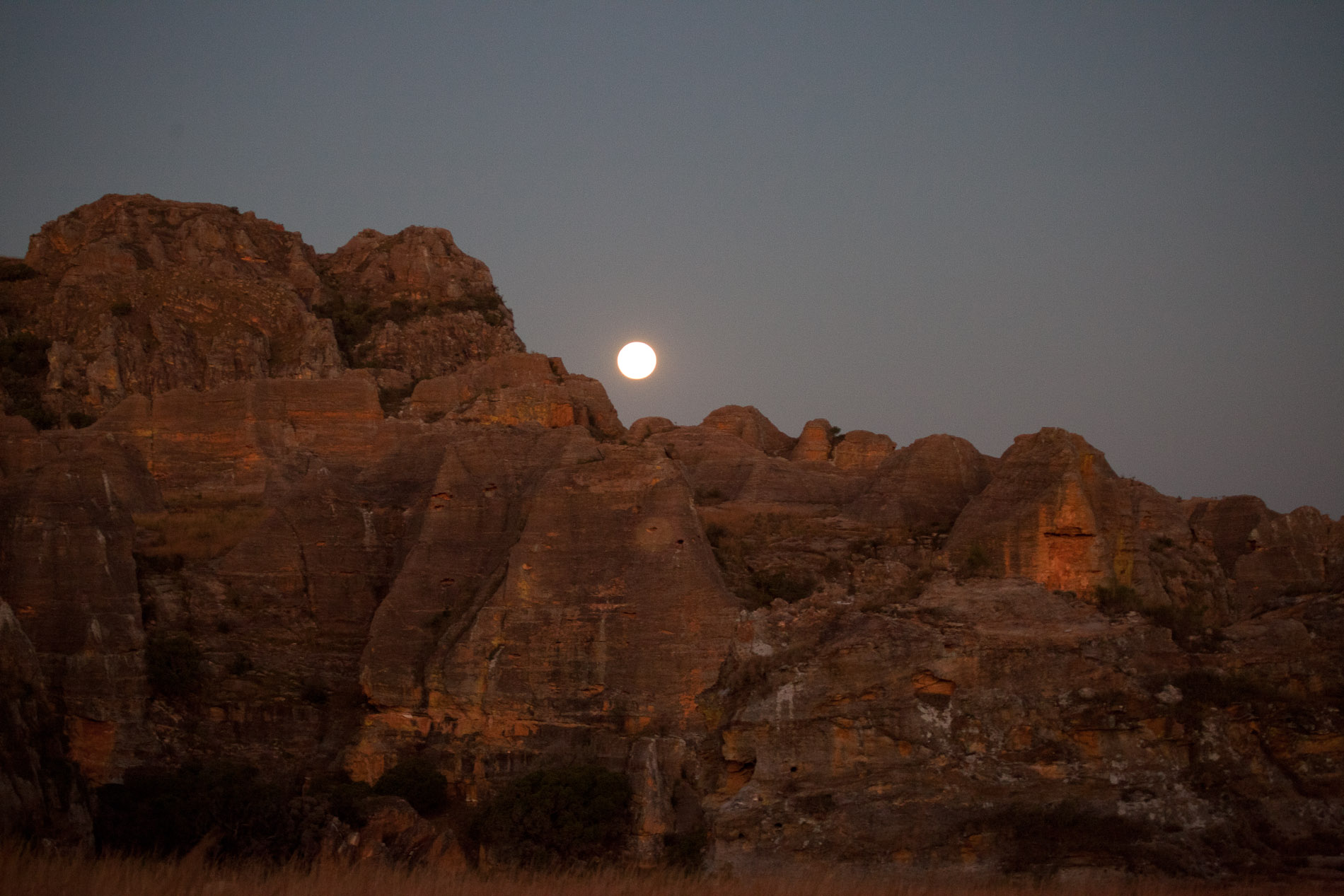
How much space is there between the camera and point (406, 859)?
2600 cm

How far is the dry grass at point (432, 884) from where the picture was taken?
55.8 feet

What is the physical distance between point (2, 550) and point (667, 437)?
2396 centimetres

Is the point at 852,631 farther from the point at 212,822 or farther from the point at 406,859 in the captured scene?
the point at 212,822

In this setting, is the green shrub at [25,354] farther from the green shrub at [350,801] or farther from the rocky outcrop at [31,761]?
the green shrub at [350,801]

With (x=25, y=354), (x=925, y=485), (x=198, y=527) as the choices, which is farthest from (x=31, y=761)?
(x=25, y=354)

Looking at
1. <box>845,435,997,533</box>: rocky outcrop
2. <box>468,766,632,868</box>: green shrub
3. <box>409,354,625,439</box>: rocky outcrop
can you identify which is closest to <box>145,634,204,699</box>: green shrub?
<box>468,766,632,868</box>: green shrub

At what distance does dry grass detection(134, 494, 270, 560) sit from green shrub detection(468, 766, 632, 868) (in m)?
13.5

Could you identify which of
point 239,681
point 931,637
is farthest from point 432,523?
point 931,637

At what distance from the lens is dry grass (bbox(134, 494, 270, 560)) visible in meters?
38.8

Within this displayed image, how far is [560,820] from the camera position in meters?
28.4

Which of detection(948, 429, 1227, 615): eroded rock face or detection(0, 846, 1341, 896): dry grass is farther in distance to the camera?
detection(948, 429, 1227, 615): eroded rock face

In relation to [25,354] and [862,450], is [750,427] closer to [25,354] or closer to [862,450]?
[862,450]

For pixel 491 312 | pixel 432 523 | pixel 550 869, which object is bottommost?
pixel 550 869

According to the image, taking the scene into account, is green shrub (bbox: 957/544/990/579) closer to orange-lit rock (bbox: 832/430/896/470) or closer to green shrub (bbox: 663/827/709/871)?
green shrub (bbox: 663/827/709/871)
